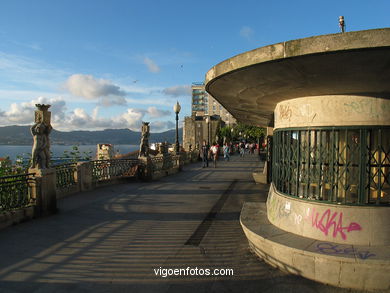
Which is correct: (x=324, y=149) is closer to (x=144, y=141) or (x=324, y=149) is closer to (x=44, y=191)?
(x=44, y=191)

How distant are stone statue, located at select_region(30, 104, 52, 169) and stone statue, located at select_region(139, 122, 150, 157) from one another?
7.81 m

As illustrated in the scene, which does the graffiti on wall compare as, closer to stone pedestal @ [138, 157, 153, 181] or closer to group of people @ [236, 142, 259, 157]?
stone pedestal @ [138, 157, 153, 181]

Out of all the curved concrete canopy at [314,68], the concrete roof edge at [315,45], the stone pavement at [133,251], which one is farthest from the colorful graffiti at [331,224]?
the concrete roof edge at [315,45]

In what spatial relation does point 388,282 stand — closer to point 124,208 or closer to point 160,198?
point 124,208

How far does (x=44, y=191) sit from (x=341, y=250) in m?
7.59

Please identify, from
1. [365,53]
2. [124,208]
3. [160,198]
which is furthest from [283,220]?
[160,198]

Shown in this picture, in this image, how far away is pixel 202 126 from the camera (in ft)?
323

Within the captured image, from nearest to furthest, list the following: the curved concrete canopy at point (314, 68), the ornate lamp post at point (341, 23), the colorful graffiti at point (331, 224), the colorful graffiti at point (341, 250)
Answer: the curved concrete canopy at point (314, 68), the colorful graffiti at point (341, 250), the colorful graffiti at point (331, 224), the ornate lamp post at point (341, 23)

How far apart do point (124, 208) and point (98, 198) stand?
1994mm

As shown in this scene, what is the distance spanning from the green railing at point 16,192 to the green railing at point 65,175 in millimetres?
2437

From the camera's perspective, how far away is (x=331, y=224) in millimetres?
4938

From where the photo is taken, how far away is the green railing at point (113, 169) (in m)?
13.0

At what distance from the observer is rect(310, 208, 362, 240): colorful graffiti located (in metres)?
4.82

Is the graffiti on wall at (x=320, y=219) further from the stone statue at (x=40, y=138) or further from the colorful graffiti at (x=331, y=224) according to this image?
the stone statue at (x=40, y=138)
